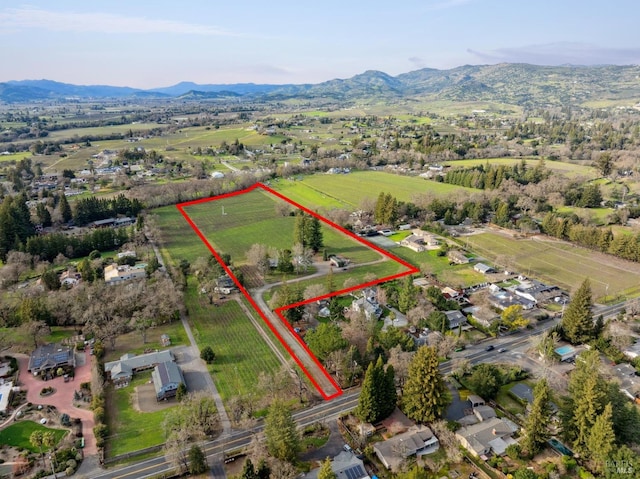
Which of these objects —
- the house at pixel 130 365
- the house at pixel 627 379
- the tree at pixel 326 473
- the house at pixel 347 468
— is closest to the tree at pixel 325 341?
the house at pixel 347 468

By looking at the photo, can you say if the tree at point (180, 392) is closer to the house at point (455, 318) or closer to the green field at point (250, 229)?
the house at point (455, 318)

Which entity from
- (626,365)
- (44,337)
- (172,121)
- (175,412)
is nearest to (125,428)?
(175,412)

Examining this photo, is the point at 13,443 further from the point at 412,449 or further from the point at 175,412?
the point at 412,449

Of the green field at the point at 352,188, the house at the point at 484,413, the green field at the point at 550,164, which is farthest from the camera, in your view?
the green field at the point at 550,164

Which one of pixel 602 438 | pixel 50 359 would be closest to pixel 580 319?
pixel 602 438

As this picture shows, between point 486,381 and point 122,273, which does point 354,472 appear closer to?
point 486,381

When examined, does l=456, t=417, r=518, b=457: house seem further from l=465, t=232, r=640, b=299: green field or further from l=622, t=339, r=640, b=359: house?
l=465, t=232, r=640, b=299: green field
